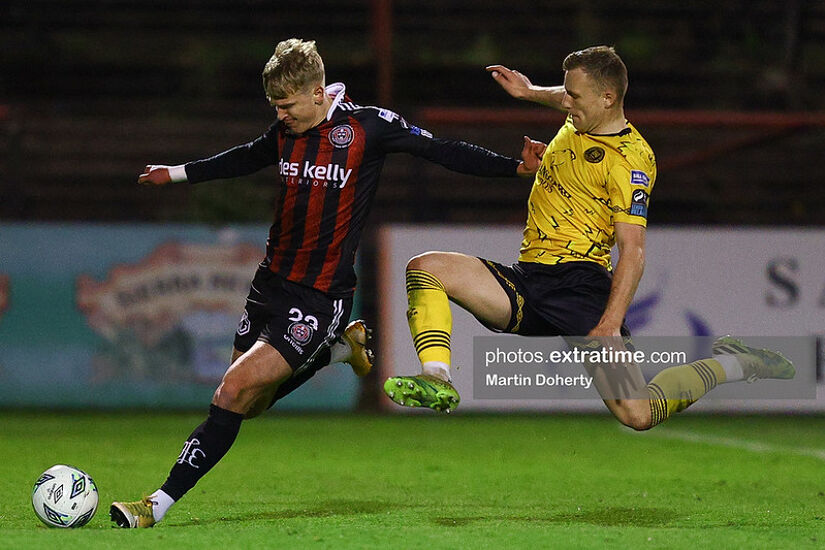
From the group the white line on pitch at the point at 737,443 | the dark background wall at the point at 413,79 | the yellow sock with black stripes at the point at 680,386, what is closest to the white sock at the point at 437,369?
the yellow sock with black stripes at the point at 680,386

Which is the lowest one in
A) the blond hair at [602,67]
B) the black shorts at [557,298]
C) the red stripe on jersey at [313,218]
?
the black shorts at [557,298]

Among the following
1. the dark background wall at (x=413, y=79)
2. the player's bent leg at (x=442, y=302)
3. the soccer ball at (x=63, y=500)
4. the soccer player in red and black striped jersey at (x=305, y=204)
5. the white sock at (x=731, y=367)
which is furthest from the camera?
the dark background wall at (x=413, y=79)

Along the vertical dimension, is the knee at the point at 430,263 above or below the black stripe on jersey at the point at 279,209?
below

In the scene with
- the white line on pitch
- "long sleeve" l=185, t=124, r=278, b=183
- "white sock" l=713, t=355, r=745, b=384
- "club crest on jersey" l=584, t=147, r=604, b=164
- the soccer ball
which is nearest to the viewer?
the soccer ball

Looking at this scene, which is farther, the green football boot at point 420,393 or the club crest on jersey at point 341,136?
the club crest on jersey at point 341,136

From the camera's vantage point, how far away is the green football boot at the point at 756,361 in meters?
5.68

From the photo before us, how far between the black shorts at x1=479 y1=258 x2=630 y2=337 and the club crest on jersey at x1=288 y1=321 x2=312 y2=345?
32.6 inches

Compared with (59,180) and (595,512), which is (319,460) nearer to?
(595,512)

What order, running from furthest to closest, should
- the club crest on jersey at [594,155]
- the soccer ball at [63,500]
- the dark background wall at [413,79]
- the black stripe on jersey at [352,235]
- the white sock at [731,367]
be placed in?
the dark background wall at [413,79] → the white sock at [731,367] → the black stripe on jersey at [352,235] → the club crest on jersey at [594,155] → the soccer ball at [63,500]

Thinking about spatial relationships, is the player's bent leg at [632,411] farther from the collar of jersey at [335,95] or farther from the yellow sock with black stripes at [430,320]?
the collar of jersey at [335,95]

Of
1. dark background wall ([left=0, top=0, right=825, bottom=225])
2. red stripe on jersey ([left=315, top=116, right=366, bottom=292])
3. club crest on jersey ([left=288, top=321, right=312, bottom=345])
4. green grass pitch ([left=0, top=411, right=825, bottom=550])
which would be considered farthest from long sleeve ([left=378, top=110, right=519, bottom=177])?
dark background wall ([left=0, top=0, right=825, bottom=225])

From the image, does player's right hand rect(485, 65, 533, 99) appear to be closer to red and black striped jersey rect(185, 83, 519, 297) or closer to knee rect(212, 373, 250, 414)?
red and black striped jersey rect(185, 83, 519, 297)

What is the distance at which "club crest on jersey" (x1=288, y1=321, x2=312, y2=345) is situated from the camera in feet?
16.9

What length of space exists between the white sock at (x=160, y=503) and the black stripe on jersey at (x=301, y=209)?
1.07 metres
